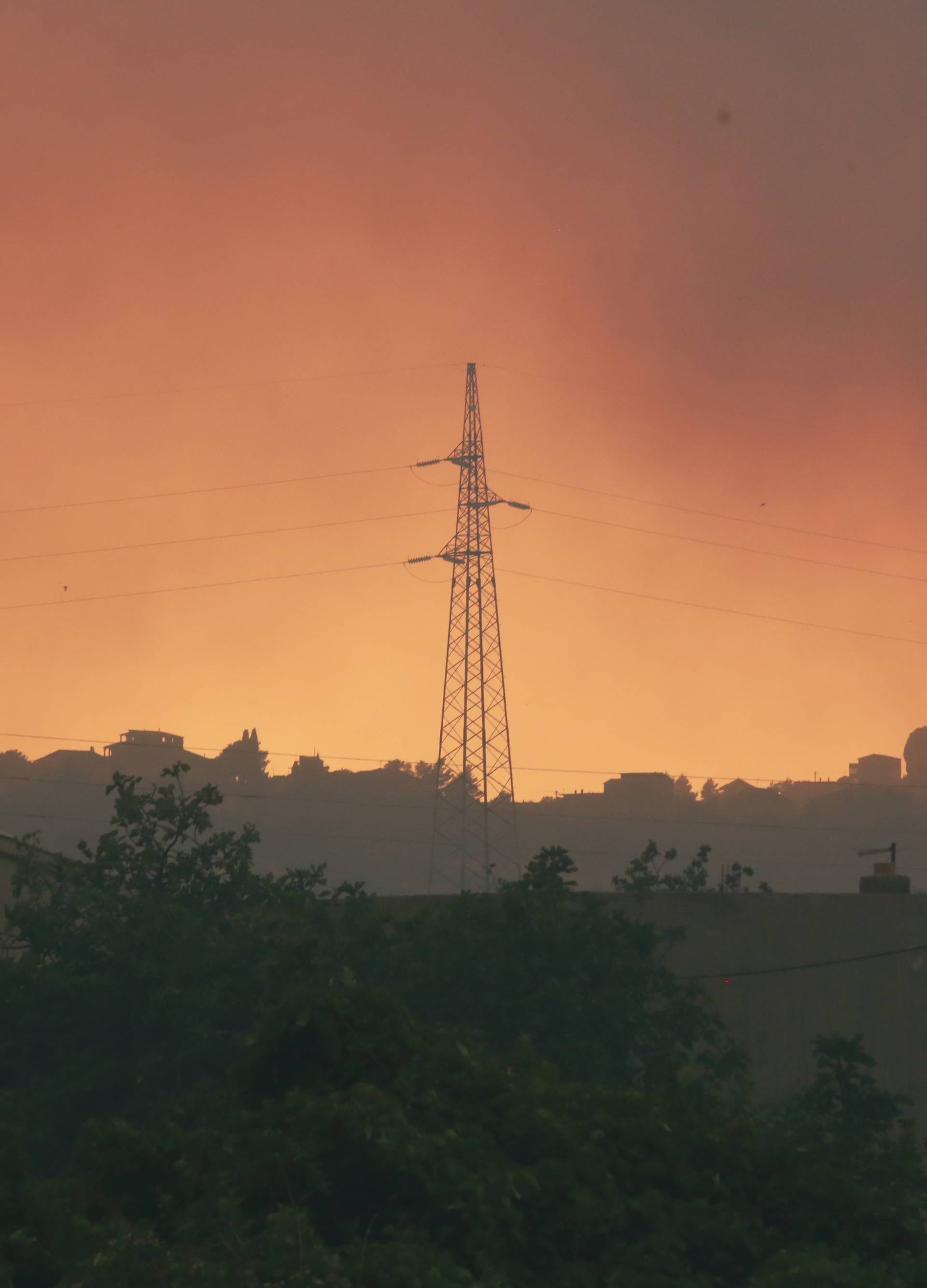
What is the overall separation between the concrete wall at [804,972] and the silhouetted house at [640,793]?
137 metres

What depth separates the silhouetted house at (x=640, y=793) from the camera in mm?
166500

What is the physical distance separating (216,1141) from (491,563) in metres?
34.5

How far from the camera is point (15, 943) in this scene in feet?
86.6

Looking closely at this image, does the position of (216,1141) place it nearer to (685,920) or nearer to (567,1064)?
(567,1064)

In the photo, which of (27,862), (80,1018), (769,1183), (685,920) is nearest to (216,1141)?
(769,1183)

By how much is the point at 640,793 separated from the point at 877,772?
30.6 meters

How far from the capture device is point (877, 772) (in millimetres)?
172375

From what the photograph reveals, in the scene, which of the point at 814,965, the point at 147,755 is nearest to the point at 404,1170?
the point at 814,965

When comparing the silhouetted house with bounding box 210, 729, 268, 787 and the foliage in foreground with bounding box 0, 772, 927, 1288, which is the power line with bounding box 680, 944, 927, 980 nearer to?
the foliage in foreground with bounding box 0, 772, 927, 1288

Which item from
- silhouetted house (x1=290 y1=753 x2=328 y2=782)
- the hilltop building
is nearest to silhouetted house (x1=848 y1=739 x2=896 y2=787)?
the hilltop building

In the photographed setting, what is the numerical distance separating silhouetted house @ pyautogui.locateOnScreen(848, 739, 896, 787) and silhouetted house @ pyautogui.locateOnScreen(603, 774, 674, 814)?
74.1 ft

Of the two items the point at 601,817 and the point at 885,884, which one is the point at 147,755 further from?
the point at 885,884

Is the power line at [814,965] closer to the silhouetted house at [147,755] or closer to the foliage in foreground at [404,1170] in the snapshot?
the foliage in foreground at [404,1170]

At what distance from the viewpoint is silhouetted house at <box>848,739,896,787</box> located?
169125mm
